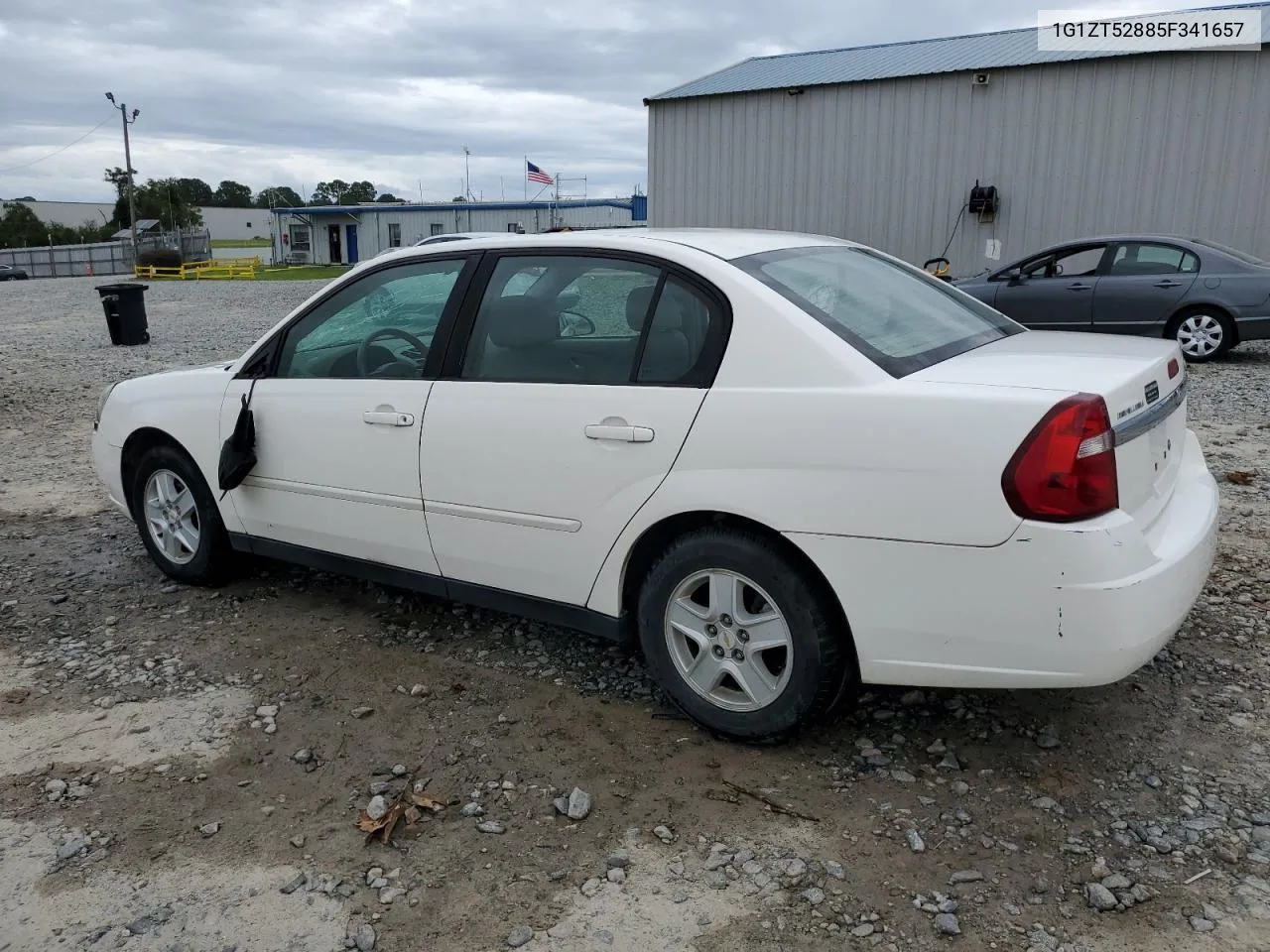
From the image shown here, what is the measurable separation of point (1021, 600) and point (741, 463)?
0.85 m

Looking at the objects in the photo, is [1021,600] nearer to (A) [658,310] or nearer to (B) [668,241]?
(A) [658,310]

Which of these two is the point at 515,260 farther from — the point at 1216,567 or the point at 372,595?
the point at 1216,567

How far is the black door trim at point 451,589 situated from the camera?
3480 millimetres

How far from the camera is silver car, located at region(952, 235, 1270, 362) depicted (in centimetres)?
1066

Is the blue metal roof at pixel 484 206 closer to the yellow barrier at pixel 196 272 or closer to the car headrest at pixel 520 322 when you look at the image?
the yellow barrier at pixel 196 272

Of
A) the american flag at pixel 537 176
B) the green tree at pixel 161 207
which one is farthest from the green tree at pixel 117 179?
the american flag at pixel 537 176

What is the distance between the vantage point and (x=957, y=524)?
2.66 m

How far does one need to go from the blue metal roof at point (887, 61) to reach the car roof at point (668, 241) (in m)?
13.5

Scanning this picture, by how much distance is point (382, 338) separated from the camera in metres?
4.06

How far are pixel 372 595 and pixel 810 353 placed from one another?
8.62 feet

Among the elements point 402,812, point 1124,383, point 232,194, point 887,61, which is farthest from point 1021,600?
point 232,194

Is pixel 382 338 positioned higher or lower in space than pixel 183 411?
higher

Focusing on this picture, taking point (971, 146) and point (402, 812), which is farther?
point (971, 146)

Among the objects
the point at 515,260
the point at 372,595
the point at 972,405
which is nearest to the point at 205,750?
the point at 372,595
